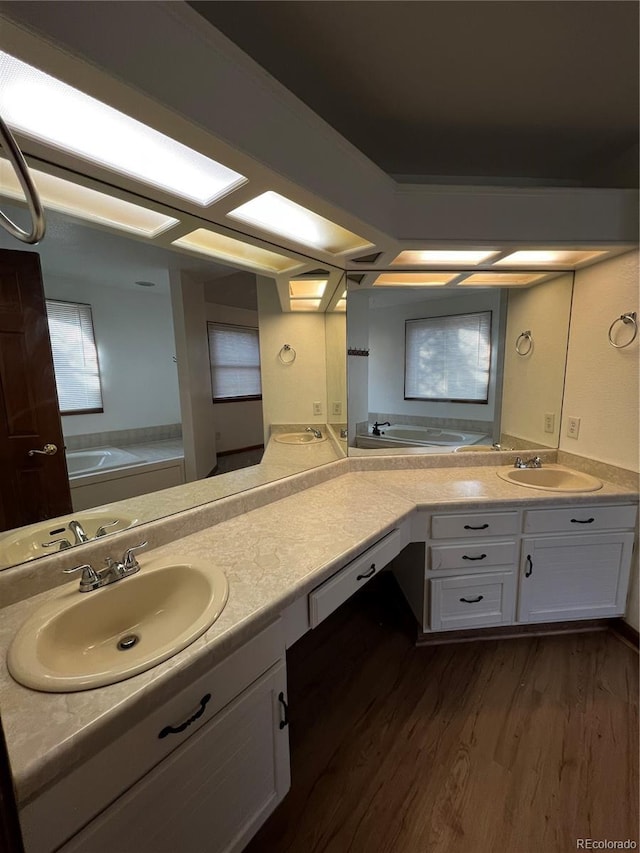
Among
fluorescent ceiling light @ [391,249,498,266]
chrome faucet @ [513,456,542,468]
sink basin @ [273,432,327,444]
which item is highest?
fluorescent ceiling light @ [391,249,498,266]

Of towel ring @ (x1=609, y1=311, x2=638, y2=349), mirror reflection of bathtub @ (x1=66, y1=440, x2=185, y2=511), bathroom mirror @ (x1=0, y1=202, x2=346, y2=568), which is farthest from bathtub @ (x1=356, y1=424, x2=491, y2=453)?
mirror reflection of bathtub @ (x1=66, y1=440, x2=185, y2=511)

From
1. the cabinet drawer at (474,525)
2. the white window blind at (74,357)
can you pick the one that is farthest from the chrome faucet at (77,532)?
the cabinet drawer at (474,525)

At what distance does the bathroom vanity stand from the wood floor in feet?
0.65

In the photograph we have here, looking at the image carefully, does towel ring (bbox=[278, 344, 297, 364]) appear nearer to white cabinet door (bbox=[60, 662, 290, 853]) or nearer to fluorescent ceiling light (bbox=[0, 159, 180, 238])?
fluorescent ceiling light (bbox=[0, 159, 180, 238])

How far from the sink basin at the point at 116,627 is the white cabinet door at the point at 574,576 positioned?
5.25 ft

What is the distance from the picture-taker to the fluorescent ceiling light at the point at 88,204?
89 centimetres

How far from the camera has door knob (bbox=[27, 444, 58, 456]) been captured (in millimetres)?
999

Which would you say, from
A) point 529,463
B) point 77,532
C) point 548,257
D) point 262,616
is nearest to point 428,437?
point 529,463

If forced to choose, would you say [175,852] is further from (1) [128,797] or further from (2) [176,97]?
(2) [176,97]

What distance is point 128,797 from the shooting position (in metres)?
0.64

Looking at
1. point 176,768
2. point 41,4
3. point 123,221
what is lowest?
point 176,768

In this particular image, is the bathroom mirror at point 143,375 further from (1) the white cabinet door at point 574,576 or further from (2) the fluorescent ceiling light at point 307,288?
(1) the white cabinet door at point 574,576

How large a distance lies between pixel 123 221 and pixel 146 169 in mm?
258

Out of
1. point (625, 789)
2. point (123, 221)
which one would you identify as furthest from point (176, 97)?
point (625, 789)
